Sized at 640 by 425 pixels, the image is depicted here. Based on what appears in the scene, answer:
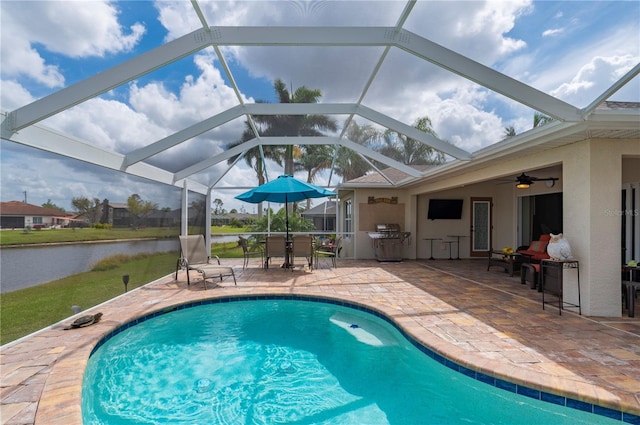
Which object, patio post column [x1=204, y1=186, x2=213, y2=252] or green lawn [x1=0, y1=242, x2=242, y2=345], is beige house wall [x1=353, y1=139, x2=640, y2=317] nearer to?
green lawn [x1=0, y1=242, x2=242, y2=345]

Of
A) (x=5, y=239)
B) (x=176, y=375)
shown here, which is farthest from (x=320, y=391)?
(x=5, y=239)

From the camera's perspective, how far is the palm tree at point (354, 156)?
342 inches

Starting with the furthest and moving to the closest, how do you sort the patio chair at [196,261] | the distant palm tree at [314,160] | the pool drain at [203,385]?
the distant palm tree at [314,160], the patio chair at [196,261], the pool drain at [203,385]

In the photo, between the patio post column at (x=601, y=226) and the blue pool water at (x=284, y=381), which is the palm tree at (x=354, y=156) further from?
the blue pool water at (x=284, y=381)

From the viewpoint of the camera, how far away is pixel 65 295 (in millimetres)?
4965

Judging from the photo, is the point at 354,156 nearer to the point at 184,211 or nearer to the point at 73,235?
the point at 184,211

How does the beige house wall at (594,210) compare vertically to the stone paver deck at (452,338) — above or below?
above

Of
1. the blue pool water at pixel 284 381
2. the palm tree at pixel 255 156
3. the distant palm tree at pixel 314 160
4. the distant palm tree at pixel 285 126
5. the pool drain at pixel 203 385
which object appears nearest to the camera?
the blue pool water at pixel 284 381

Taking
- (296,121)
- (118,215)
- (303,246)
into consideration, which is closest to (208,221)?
(303,246)

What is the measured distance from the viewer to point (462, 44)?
442cm

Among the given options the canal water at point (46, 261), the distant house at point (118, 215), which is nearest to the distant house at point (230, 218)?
the distant house at point (118, 215)

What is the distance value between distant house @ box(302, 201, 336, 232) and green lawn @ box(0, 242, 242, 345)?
32.3 ft

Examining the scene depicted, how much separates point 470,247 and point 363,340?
376 inches

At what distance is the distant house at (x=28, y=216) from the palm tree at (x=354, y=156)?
6.65m
